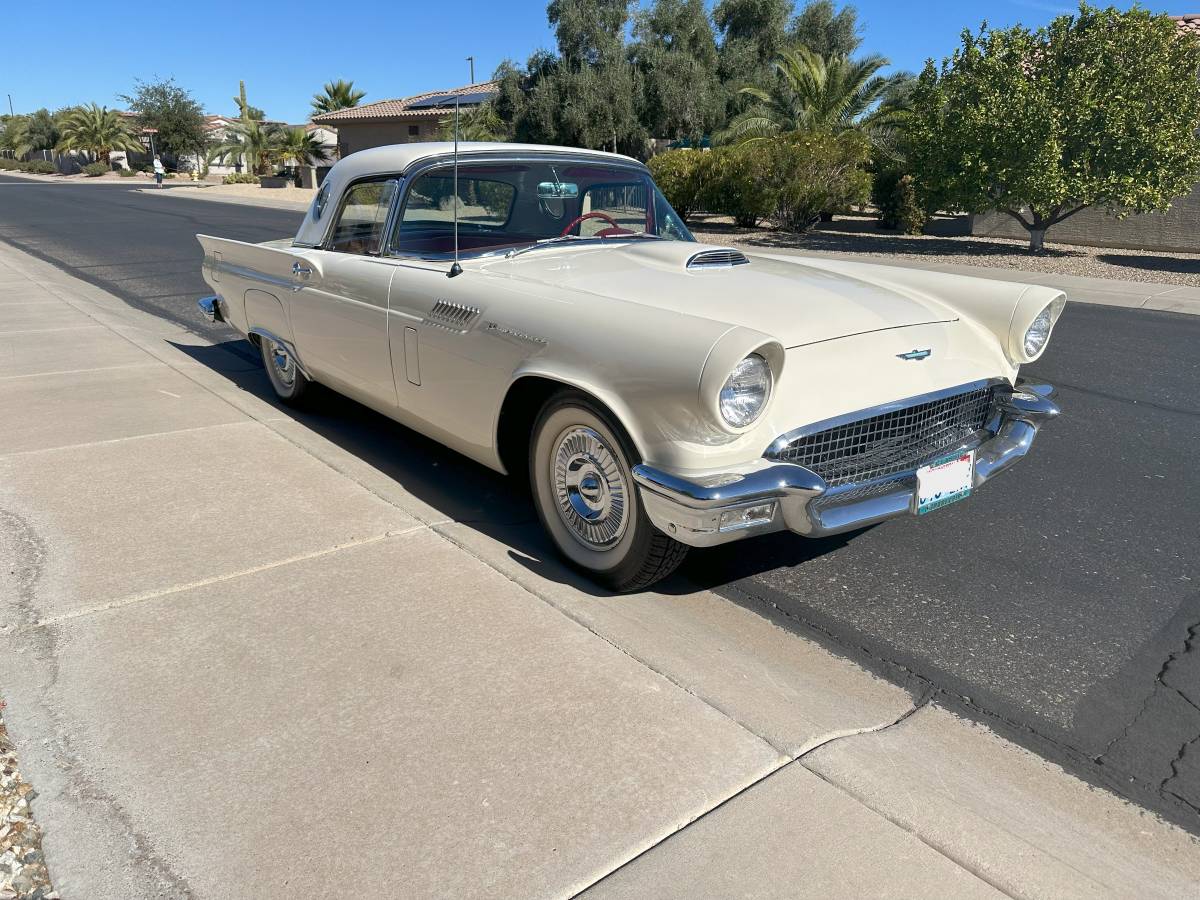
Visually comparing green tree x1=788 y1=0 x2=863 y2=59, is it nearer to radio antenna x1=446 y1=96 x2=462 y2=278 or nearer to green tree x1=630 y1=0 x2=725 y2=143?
green tree x1=630 y1=0 x2=725 y2=143

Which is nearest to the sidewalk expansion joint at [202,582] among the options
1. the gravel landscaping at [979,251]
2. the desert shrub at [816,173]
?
the gravel landscaping at [979,251]

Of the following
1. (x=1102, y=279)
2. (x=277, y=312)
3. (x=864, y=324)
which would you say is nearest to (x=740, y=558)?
(x=864, y=324)

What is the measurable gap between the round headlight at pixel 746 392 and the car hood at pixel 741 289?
0.20 meters

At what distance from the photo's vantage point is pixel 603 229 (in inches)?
172

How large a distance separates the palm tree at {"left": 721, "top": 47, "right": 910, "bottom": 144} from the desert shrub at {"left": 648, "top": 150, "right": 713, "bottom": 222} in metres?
2.08

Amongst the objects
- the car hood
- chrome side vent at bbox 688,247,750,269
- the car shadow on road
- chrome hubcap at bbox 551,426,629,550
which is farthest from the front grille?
chrome side vent at bbox 688,247,750,269

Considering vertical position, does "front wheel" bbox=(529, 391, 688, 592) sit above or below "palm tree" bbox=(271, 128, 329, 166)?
below

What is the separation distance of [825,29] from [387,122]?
21087 millimetres

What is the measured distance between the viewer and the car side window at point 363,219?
4.30 meters

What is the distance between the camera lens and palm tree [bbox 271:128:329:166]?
45156 millimetres

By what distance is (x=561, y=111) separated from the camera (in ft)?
96.6

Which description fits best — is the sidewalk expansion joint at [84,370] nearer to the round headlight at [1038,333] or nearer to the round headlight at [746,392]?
the round headlight at [746,392]

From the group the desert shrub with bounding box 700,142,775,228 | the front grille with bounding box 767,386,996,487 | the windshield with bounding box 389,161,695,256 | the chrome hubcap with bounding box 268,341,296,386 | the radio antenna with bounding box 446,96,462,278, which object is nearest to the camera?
the front grille with bounding box 767,386,996,487

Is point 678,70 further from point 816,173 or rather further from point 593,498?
point 593,498
